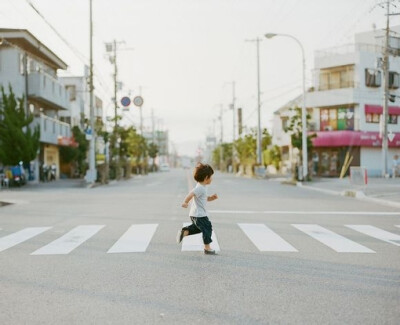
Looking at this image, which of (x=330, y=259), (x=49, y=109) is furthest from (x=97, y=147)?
(x=330, y=259)

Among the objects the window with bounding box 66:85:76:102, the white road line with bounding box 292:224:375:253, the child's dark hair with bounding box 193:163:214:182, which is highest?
the window with bounding box 66:85:76:102

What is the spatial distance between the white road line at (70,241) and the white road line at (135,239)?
668 millimetres

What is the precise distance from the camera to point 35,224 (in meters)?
11.8

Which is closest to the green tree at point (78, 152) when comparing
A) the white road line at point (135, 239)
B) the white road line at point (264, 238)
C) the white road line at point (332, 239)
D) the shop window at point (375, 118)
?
the shop window at point (375, 118)

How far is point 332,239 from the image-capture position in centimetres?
888

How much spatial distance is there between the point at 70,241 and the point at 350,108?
3851cm

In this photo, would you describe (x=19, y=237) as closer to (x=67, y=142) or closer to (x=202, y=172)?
(x=202, y=172)

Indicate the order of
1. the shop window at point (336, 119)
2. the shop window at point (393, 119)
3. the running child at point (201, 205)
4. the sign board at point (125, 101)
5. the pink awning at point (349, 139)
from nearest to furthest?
the running child at point (201, 205) → the sign board at point (125, 101) → the pink awning at point (349, 139) → the shop window at point (336, 119) → the shop window at point (393, 119)

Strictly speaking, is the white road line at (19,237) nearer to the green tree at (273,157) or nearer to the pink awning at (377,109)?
the pink awning at (377,109)

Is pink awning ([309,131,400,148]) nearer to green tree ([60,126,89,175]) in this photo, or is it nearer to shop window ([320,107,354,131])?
shop window ([320,107,354,131])

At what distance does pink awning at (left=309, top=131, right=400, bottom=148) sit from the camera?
141 feet

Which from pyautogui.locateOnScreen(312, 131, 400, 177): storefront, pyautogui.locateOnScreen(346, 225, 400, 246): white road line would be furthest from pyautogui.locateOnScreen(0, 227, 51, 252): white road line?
pyautogui.locateOnScreen(312, 131, 400, 177): storefront

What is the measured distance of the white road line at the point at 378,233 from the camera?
8.86 meters

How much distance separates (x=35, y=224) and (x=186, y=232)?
5554mm
